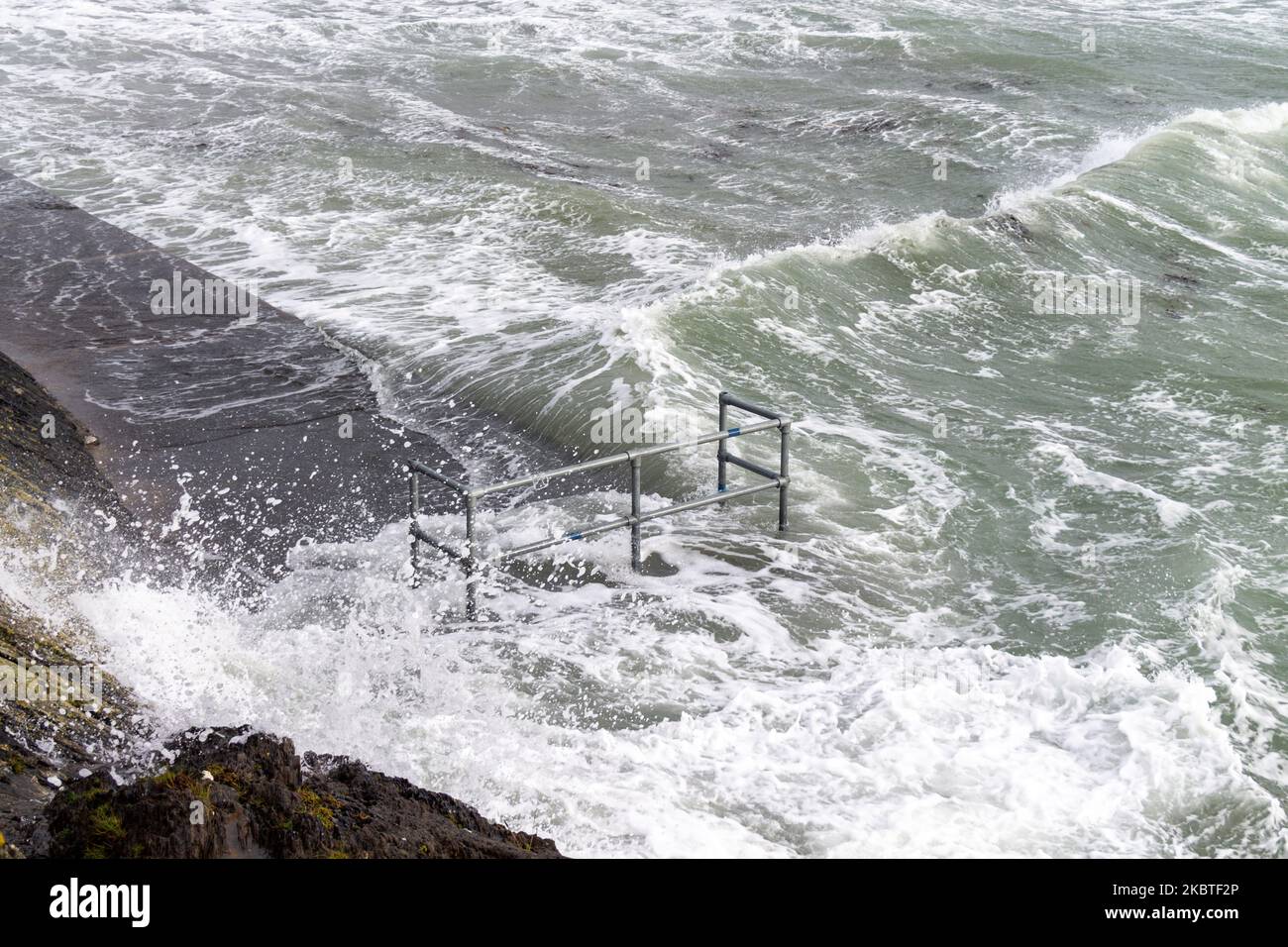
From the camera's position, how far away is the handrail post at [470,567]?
20.6 feet

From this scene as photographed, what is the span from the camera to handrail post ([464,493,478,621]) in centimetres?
629

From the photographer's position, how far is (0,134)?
63.5ft

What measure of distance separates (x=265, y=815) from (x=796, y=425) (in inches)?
243

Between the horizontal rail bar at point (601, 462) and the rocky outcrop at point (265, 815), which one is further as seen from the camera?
the horizontal rail bar at point (601, 462)

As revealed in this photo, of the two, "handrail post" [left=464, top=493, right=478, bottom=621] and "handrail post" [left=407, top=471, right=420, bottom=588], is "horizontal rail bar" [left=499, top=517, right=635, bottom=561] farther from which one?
"handrail post" [left=407, top=471, right=420, bottom=588]

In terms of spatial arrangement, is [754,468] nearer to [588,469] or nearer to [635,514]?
[635,514]

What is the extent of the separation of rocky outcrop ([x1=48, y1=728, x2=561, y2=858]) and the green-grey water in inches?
26.3

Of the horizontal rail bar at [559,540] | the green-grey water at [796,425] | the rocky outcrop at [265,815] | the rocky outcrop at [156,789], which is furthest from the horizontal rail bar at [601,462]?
the rocky outcrop at [265,815]

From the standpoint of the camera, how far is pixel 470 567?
655 cm

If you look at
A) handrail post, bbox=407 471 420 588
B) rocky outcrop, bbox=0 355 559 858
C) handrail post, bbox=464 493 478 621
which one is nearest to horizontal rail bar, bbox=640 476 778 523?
handrail post, bbox=464 493 478 621

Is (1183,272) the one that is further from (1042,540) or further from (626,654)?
(626,654)

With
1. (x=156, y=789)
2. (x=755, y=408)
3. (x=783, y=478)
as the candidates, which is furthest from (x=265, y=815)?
(x=783, y=478)

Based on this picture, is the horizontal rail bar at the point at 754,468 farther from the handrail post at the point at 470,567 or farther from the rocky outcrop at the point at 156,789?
the rocky outcrop at the point at 156,789

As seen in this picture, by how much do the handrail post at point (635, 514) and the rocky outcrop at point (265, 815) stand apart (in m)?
2.44
